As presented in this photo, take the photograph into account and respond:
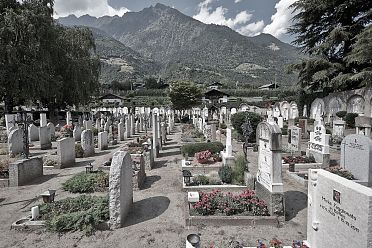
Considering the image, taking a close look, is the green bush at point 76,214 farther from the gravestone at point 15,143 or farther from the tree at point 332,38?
the tree at point 332,38

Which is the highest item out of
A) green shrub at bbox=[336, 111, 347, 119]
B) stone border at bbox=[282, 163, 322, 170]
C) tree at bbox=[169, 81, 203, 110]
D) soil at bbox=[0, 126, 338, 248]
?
tree at bbox=[169, 81, 203, 110]

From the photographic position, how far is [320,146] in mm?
12359

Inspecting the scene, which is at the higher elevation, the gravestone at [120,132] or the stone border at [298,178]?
the gravestone at [120,132]

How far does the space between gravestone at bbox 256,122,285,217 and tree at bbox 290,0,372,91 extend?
23.8 metres

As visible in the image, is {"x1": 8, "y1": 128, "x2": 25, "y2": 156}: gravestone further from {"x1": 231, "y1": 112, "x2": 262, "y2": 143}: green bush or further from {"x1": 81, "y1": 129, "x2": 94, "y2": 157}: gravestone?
{"x1": 231, "y1": 112, "x2": 262, "y2": 143}: green bush

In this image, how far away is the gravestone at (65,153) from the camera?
11749 mm

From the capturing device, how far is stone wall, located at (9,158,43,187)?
934cm

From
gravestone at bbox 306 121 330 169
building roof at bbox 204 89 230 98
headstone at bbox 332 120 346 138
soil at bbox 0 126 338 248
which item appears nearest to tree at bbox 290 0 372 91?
headstone at bbox 332 120 346 138

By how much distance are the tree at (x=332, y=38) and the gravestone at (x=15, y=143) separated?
2819cm

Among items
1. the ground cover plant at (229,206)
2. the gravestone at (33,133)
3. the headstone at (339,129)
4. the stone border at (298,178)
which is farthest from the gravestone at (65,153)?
the headstone at (339,129)

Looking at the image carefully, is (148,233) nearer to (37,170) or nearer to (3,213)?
(3,213)

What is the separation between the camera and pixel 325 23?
31375 millimetres

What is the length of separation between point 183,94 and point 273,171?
128 feet

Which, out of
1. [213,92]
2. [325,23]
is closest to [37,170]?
[325,23]
